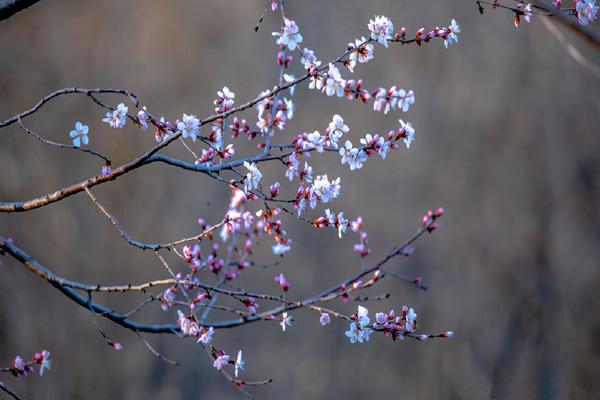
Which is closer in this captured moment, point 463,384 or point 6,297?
point 6,297

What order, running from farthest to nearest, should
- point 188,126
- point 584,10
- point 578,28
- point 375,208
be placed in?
point 375,208 < point 584,10 < point 188,126 < point 578,28

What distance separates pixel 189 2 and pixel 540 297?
182 centimetres

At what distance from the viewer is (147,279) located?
2.22 meters

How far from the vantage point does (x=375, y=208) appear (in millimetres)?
2373

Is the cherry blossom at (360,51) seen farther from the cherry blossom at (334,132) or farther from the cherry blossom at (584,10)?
the cherry blossom at (584,10)

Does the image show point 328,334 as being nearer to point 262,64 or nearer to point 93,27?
point 262,64

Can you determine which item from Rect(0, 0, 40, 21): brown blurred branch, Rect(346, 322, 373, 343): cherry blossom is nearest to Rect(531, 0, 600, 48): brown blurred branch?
Rect(346, 322, 373, 343): cherry blossom

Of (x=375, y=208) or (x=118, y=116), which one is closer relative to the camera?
(x=118, y=116)

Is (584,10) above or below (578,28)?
above

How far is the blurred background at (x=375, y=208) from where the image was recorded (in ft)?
7.16

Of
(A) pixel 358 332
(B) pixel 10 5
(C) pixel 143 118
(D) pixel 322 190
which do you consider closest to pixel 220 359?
(A) pixel 358 332

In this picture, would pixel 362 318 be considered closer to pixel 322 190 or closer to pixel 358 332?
pixel 358 332

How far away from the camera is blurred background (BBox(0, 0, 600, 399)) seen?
218cm

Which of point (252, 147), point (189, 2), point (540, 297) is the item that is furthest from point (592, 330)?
point (189, 2)
